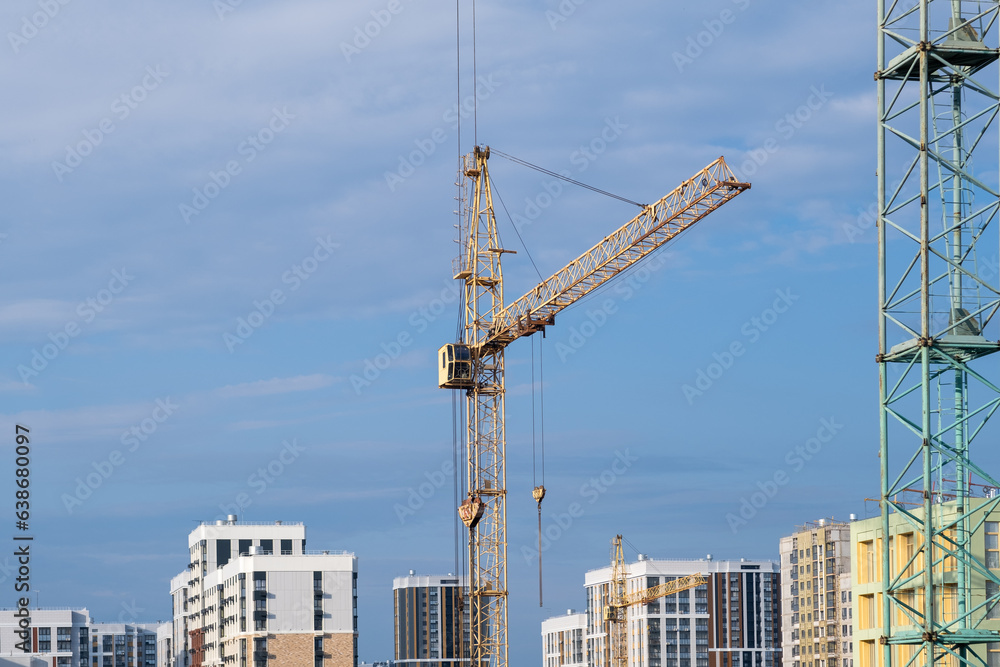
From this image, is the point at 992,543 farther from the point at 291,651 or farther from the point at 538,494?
the point at 291,651

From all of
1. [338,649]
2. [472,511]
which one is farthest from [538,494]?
[338,649]

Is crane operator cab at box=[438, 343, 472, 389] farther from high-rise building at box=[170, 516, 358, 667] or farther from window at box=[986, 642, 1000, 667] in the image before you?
window at box=[986, 642, 1000, 667]

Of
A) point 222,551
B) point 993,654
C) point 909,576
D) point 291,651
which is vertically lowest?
point 291,651

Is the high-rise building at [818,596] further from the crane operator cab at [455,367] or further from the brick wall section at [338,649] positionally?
the crane operator cab at [455,367]

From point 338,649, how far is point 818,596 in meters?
53.7

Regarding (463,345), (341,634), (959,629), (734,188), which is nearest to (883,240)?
(959,629)

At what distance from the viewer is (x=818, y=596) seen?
15888cm

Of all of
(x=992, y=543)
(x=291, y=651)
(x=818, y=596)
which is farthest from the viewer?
(x=818, y=596)

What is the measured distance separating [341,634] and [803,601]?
2120 inches

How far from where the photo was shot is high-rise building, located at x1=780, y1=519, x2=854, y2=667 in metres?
154

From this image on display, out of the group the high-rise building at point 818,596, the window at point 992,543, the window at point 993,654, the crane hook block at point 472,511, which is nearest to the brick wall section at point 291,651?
the crane hook block at point 472,511

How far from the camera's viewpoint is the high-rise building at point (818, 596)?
154 meters

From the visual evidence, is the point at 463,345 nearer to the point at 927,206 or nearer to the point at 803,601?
the point at 927,206

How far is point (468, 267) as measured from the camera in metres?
107
